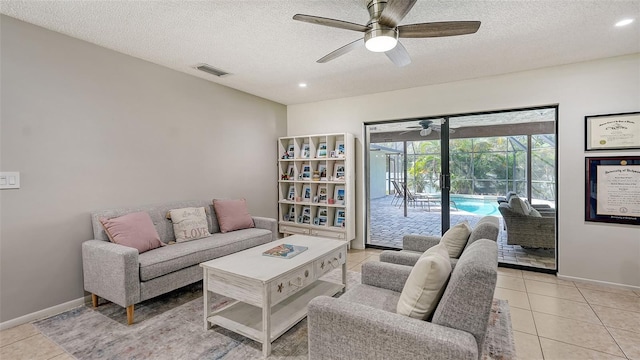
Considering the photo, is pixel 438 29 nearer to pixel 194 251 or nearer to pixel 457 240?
pixel 457 240

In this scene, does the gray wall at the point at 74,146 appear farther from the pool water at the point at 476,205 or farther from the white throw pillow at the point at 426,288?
the pool water at the point at 476,205

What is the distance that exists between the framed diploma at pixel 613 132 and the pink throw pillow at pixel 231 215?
13.5 ft

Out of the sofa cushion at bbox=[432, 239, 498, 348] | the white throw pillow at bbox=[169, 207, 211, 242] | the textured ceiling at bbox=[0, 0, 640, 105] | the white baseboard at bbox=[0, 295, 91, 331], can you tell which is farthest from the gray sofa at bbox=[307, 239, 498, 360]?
the white baseboard at bbox=[0, 295, 91, 331]

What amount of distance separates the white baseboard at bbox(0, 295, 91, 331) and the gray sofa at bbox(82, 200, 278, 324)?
20 centimetres

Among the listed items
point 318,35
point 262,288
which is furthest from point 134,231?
point 318,35

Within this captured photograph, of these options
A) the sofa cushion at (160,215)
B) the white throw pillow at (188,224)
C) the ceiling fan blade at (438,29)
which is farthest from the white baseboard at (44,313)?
the ceiling fan blade at (438,29)

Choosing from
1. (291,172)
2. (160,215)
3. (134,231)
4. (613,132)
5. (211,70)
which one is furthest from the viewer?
(291,172)

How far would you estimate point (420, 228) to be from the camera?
4590 millimetres

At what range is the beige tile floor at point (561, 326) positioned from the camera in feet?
6.65

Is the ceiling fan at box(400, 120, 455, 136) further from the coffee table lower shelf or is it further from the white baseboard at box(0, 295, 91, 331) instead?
the white baseboard at box(0, 295, 91, 331)

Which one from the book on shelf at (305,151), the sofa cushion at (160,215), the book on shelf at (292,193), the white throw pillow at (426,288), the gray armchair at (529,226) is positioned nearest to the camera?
the white throw pillow at (426,288)

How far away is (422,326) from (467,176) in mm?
3290

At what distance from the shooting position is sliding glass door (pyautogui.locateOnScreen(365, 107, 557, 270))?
3.70 m

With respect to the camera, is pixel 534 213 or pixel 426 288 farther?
pixel 534 213
